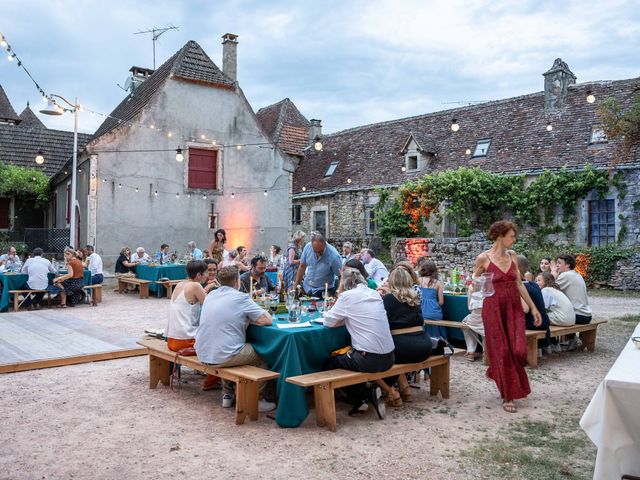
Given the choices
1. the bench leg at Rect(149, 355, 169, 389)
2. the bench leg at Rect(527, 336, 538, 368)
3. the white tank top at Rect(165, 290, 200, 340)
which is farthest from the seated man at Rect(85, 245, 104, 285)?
the bench leg at Rect(527, 336, 538, 368)

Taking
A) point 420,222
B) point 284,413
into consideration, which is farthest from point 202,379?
point 420,222

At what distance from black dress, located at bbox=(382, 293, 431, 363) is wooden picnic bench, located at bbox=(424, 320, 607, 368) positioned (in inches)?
83.9

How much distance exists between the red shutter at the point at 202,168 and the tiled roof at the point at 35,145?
7129 mm

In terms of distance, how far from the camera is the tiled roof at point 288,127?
90.9 feet

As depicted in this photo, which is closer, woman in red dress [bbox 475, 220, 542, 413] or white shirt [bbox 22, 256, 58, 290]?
woman in red dress [bbox 475, 220, 542, 413]

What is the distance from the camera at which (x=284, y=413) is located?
4.67 metres

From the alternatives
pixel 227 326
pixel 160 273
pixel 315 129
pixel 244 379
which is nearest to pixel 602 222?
pixel 160 273

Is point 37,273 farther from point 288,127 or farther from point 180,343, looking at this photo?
point 288,127

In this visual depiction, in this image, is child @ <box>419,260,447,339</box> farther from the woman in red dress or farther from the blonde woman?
the blonde woman

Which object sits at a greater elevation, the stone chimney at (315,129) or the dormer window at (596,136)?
the stone chimney at (315,129)

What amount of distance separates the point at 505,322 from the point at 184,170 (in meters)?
15.2

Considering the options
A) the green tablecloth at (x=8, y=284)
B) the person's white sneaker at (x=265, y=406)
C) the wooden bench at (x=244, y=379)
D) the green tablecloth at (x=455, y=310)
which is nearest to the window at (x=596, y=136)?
the green tablecloth at (x=455, y=310)

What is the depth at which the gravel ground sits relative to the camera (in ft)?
12.6

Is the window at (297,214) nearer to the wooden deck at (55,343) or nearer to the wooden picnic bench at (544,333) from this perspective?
the wooden deck at (55,343)
